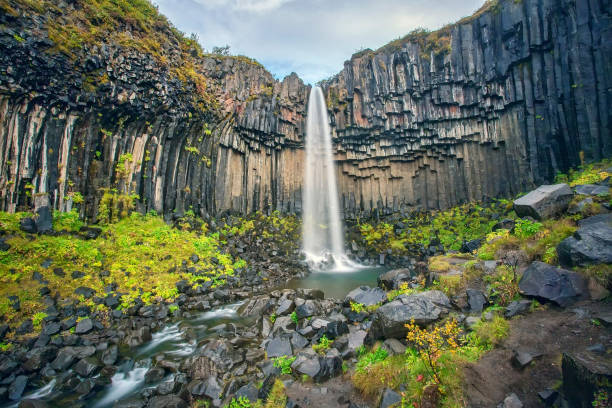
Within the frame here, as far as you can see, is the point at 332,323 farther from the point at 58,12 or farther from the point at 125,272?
the point at 58,12

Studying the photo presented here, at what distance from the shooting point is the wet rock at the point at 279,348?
6.88m

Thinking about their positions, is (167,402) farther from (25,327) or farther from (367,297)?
(25,327)

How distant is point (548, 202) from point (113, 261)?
1707 cm

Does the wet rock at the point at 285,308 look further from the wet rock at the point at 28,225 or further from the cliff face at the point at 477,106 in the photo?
the cliff face at the point at 477,106

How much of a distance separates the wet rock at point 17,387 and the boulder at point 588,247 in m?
12.5

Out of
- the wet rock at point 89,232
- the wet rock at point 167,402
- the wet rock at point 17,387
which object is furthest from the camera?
the wet rock at point 89,232

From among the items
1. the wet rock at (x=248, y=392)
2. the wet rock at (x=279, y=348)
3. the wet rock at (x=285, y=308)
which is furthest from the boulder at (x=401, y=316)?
the wet rock at (x=285, y=308)

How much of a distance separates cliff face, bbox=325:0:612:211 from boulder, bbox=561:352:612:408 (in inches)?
771

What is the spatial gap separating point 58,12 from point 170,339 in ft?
57.8

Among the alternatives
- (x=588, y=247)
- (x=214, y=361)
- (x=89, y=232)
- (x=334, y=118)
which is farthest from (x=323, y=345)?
(x=334, y=118)

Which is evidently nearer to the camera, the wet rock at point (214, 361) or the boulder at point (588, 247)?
the boulder at point (588, 247)

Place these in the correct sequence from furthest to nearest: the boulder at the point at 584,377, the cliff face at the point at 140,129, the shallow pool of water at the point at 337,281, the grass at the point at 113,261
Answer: the shallow pool of water at the point at 337,281, the cliff face at the point at 140,129, the grass at the point at 113,261, the boulder at the point at 584,377

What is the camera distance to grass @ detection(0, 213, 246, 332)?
9828mm

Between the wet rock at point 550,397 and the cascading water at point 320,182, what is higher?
the cascading water at point 320,182
